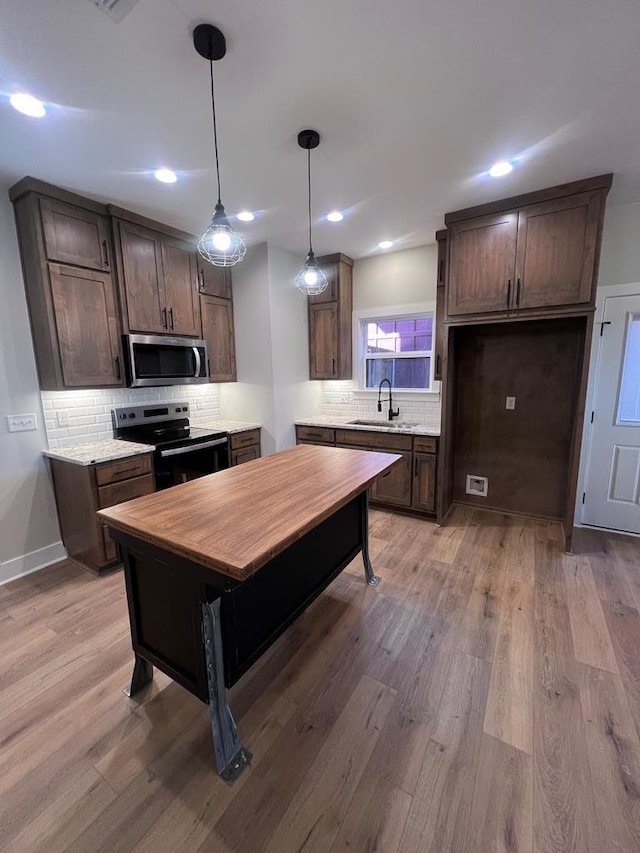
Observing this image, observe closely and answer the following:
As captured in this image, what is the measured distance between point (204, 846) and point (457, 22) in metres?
3.01

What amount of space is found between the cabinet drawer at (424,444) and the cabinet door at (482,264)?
1130mm

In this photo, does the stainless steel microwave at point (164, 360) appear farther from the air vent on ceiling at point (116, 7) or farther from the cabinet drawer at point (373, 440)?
the air vent on ceiling at point (116, 7)

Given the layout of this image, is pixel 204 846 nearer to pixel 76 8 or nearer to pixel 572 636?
pixel 572 636

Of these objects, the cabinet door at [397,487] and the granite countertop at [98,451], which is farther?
the cabinet door at [397,487]

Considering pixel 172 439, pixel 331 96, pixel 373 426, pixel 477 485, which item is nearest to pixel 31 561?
pixel 172 439

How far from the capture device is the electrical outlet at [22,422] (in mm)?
2557

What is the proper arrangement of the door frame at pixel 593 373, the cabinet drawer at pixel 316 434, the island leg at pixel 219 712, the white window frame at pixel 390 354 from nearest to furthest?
the island leg at pixel 219 712, the door frame at pixel 593 373, the white window frame at pixel 390 354, the cabinet drawer at pixel 316 434

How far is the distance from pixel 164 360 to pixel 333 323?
1856 mm

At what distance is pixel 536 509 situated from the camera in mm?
3381

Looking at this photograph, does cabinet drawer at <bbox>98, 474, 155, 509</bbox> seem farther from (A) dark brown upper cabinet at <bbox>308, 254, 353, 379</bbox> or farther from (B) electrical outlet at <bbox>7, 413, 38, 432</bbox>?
(A) dark brown upper cabinet at <bbox>308, 254, 353, 379</bbox>

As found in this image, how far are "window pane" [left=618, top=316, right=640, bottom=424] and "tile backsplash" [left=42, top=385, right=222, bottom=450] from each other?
4.15m

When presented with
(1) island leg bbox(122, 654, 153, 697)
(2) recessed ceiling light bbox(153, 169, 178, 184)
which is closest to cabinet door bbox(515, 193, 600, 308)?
(2) recessed ceiling light bbox(153, 169, 178, 184)

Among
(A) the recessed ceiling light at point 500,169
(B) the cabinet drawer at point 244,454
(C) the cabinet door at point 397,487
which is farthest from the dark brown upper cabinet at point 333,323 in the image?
(A) the recessed ceiling light at point 500,169

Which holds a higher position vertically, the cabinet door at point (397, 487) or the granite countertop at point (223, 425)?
the granite countertop at point (223, 425)
